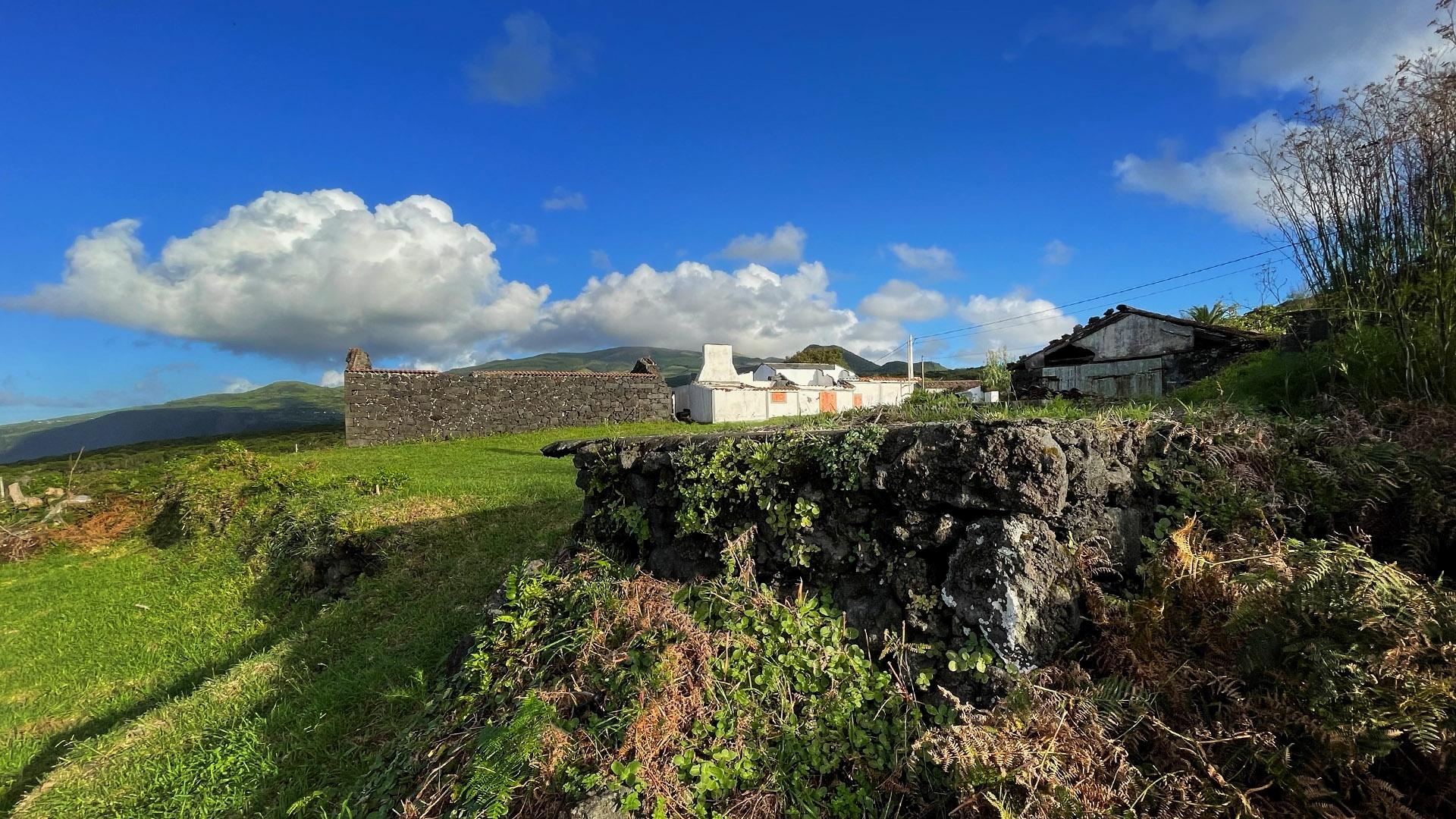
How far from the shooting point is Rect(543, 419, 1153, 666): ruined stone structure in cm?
274

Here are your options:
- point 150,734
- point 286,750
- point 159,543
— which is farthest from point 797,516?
point 159,543

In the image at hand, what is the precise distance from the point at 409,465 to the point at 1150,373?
1621 centimetres

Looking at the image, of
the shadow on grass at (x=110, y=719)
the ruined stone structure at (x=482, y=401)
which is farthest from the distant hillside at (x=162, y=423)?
the shadow on grass at (x=110, y=719)

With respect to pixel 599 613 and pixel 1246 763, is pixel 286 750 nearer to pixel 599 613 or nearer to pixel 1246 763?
pixel 599 613

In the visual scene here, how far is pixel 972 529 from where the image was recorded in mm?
2918

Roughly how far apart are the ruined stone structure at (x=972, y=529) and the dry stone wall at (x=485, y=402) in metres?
19.8

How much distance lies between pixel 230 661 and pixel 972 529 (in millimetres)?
7816

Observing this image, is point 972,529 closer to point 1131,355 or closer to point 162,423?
point 1131,355

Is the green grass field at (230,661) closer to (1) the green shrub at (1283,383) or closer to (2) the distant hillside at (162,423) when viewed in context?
(1) the green shrub at (1283,383)

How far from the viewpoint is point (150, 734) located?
14.7ft

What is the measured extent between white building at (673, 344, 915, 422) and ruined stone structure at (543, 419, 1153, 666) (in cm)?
1684

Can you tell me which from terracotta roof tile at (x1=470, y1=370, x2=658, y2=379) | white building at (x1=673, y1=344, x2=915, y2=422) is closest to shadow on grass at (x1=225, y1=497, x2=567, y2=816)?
white building at (x1=673, y1=344, x2=915, y2=422)

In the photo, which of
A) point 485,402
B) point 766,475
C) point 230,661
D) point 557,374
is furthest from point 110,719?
point 557,374

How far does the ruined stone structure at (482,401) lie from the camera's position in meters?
20.0
